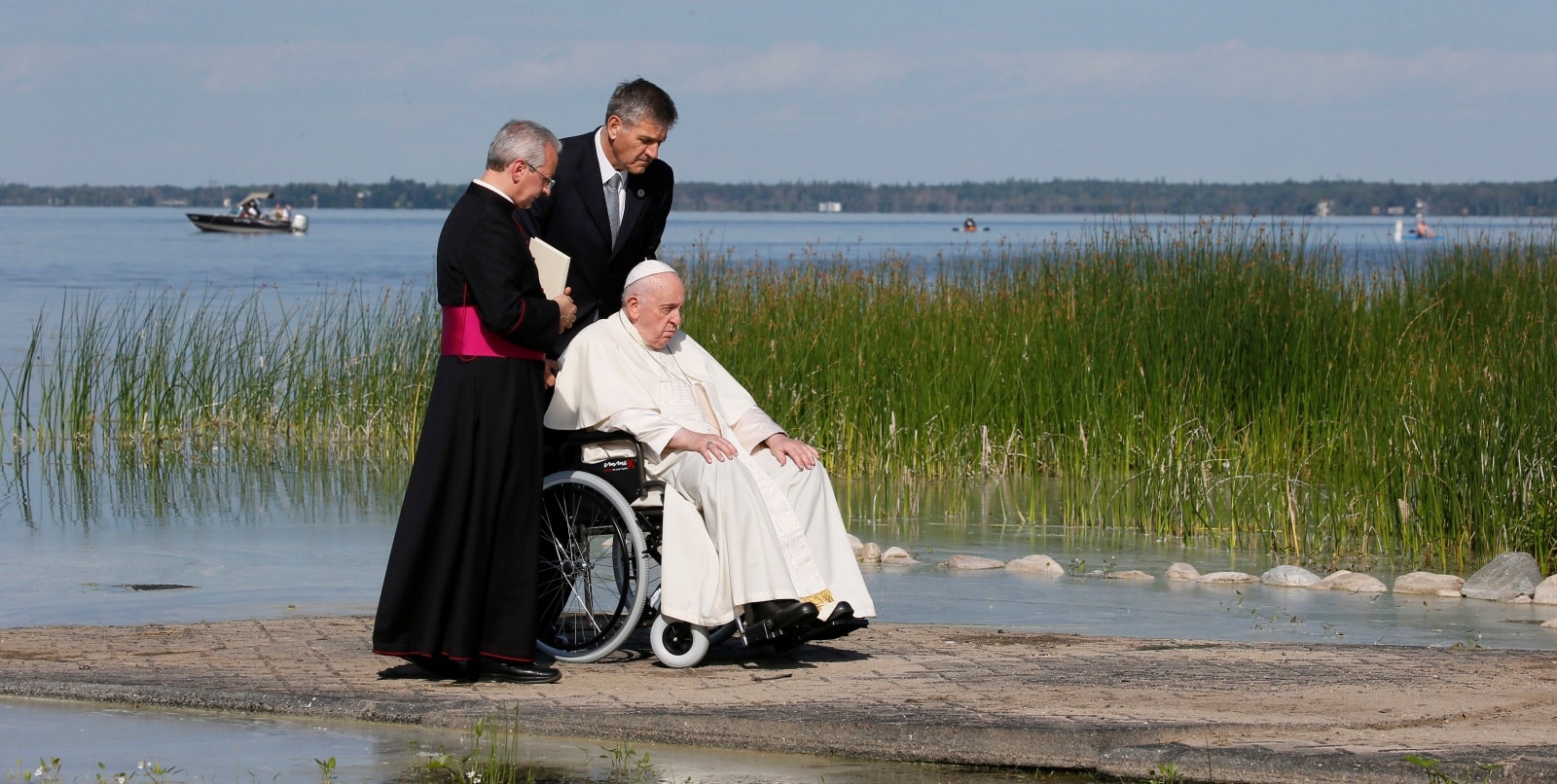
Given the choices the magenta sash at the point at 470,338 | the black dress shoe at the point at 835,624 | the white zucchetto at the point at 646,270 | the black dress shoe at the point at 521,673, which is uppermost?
the white zucchetto at the point at 646,270

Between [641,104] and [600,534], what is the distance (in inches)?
50.1

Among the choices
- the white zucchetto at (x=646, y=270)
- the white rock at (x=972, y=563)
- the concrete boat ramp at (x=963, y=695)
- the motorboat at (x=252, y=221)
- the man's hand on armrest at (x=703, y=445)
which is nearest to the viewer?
the concrete boat ramp at (x=963, y=695)

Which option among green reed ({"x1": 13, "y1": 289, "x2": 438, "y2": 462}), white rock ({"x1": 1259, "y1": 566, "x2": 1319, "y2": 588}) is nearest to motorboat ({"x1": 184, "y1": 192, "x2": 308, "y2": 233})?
green reed ({"x1": 13, "y1": 289, "x2": 438, "y2": 462})

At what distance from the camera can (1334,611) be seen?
6707 mm

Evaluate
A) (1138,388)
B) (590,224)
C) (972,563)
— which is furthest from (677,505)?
(1138,388)

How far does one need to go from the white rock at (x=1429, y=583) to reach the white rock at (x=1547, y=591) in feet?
1.00

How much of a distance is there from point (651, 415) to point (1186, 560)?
3.49 meters

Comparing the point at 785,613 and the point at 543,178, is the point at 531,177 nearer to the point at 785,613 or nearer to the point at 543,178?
the point at 543,178

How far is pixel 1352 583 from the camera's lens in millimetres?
7223

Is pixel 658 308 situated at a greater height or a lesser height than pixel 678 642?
greater

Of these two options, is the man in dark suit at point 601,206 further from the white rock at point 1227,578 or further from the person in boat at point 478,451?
the white rock at point 1227,578

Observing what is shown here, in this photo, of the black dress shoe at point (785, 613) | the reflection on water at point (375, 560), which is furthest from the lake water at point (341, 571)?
the black dress shoe at point (785, 613)

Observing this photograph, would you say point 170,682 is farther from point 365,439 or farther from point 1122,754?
point 365,439

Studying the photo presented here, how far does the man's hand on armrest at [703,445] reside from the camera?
5.20m
